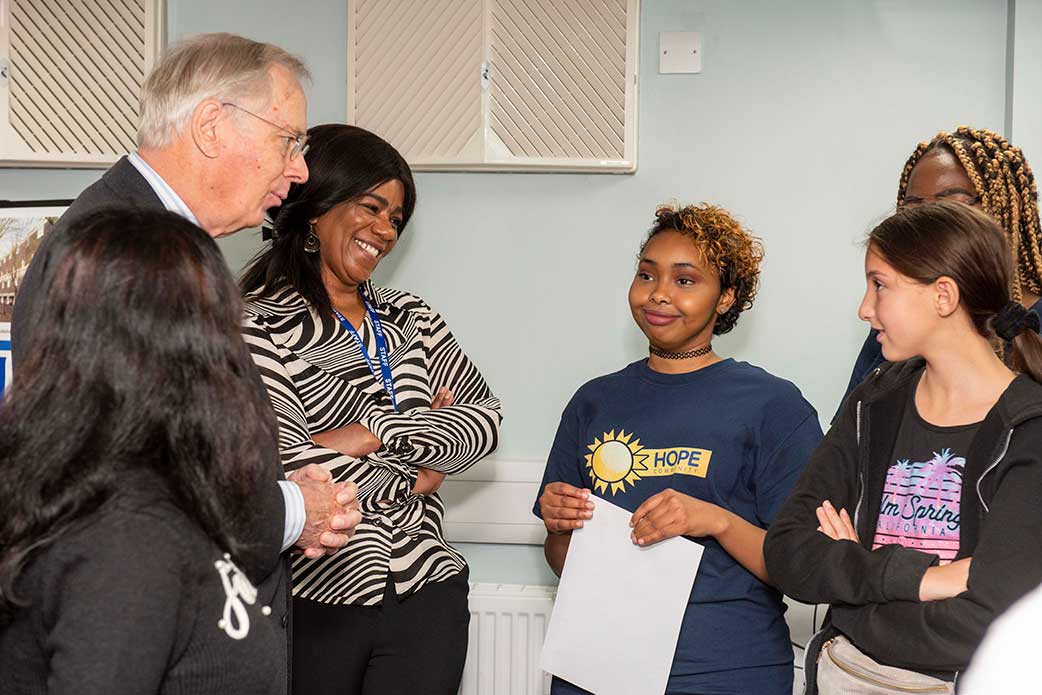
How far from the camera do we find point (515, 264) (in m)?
2.98

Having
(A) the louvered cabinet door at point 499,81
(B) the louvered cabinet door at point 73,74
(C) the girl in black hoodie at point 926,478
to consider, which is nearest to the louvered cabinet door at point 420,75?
(A) the louvered cabinet door at point 499,81

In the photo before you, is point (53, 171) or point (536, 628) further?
point (53, 171)

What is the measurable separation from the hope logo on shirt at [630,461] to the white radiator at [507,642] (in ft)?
2.73

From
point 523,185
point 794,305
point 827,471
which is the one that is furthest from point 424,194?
point 827,471

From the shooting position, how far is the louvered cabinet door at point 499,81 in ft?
9.37


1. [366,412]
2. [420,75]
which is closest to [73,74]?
[420,75]

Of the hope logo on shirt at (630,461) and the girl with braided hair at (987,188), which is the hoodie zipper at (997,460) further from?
the hope logo on shirt at (630,461)

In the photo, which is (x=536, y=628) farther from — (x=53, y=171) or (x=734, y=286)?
(x=53, y=171)

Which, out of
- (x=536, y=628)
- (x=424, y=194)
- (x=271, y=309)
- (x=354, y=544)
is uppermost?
(x=424, y=194)

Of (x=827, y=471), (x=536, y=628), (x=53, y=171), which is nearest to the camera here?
(x=827, y=471)

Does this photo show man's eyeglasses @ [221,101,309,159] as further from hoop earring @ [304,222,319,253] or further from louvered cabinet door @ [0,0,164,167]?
louvered cabinet door @ [0,0,164,167]

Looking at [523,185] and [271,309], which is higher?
[523,185]

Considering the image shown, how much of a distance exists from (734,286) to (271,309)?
38.2 inches

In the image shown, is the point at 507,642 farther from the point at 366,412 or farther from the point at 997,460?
the point at 997,460
